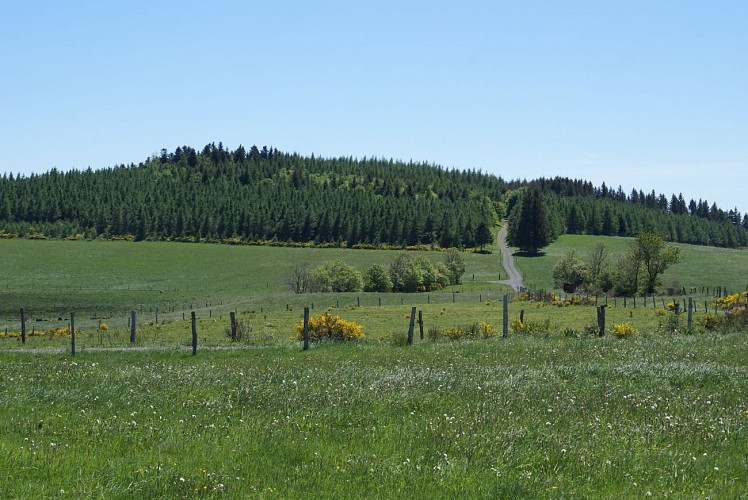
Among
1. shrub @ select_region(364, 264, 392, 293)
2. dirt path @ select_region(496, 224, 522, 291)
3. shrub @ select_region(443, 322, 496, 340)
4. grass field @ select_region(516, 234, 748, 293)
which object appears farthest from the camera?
dirt path @ select_region(496, 224, 522, 291)

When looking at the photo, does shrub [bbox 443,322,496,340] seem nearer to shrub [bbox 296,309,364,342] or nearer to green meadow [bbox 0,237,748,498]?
shrub [bbox 296,309,364,342]

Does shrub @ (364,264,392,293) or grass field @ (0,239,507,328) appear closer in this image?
grass field @ (0,239,507,328)

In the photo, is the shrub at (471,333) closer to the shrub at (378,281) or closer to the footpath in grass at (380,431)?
the footpath in grass at (380,431)

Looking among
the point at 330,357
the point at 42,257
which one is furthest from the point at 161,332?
the point at 42,257

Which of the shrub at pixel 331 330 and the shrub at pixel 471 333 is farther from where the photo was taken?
the shrub at pixel 331 330

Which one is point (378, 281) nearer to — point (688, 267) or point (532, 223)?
point (532, 223)

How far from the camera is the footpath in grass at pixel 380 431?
26.2 feet

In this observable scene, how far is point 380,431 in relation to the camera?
405 inches

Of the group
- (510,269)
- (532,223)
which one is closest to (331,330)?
(510,269)

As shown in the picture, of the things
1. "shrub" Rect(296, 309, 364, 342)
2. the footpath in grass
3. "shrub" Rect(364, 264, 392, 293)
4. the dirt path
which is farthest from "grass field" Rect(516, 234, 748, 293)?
the footpath in grass

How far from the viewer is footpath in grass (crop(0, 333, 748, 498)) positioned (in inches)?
314

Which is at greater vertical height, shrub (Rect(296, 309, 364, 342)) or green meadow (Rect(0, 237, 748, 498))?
green meadow (Rect(0, 237, 748, 498))

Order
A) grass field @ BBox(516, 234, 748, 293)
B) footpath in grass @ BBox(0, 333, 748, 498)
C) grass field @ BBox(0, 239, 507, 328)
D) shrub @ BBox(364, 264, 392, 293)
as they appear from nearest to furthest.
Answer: footpath in grass @ BBox(0, 333, 748, 498) → grass field @ BBox(0, 239, 507, 328) → shrub @ BBox(364, 264, 392, 293) → grass field @ BBox(516, 234, 748, 293)

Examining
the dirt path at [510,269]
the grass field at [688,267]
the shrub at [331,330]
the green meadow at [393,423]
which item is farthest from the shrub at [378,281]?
the green meadow at [393,423]
